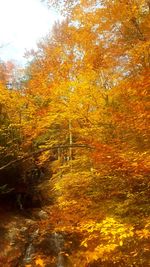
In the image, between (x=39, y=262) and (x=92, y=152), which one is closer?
(x=39, y=262)

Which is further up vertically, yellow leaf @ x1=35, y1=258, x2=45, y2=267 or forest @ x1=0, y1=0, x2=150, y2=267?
forest @ x1=0, y1=0, x2=150, y2=267

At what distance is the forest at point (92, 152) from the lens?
8.71 meters

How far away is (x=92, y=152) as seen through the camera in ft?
35.3

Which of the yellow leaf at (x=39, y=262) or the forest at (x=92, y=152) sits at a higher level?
the forest at (x=92, y=152)

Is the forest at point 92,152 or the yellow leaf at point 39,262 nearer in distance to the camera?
the forest at point 92,152

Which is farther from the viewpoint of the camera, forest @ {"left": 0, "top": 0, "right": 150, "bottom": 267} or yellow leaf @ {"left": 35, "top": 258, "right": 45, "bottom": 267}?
yellow leaf @ {"left": 35, "top": 258, "right": 45, "bottom": 267}

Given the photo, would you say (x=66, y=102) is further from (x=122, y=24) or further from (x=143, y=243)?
(x=143, y=243)

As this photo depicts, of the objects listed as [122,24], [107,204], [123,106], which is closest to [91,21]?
[122,24]

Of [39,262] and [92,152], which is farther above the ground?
[92,152]

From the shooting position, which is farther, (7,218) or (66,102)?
(66,102)

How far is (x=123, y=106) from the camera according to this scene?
42.3ft

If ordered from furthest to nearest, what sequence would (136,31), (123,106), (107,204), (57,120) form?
(57,120), (123,106), (136,31), (107,204)

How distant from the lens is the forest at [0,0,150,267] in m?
8.71

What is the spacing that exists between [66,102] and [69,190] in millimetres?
4062
